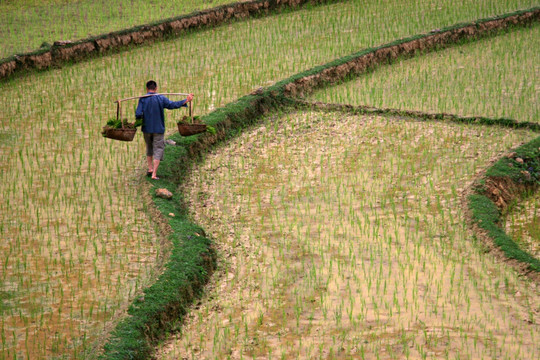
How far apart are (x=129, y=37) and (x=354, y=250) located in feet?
22.6

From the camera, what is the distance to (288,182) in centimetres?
725

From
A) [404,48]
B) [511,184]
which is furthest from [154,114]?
[404,48]

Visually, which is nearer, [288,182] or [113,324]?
[113,324]

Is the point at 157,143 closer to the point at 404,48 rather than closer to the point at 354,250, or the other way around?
the point at 354,250

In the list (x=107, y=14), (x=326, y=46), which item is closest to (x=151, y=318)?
(x=326, y=46)

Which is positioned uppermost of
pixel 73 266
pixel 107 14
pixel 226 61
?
pixel 107 14

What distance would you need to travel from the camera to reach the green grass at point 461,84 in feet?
29.3

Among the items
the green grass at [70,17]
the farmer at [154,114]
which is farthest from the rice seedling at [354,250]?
the green grass at [70,17]

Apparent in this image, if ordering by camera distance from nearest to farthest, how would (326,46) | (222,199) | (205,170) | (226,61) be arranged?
(222,199)
(205,170)
(226,61)
(326,46)

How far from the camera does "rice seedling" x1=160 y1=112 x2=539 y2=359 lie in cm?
466

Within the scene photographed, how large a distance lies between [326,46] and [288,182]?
476cm

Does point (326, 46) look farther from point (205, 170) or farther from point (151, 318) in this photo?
point (151, 318)

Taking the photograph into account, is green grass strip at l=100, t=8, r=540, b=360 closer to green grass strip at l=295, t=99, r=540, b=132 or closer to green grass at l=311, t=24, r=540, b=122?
green grass strip at l=295, t=99, r=540, b=132

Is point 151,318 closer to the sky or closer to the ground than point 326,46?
closer to the ground
